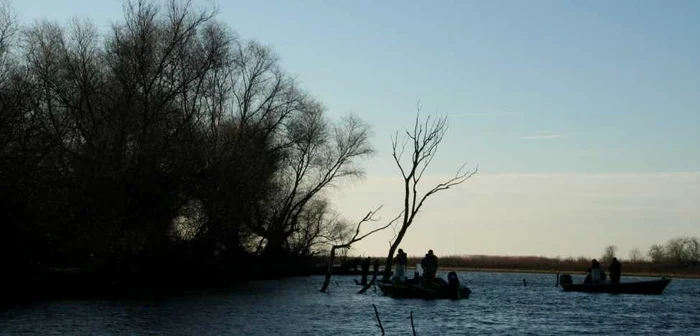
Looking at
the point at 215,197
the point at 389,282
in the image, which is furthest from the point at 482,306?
the point at 215,197

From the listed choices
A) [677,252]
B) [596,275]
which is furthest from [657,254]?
[596,275]

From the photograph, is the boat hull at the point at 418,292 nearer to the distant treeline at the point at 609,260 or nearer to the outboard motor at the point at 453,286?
the outboard motor at the point at 453,286

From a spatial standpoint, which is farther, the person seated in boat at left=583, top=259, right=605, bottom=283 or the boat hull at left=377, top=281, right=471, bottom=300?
the person seated in boat at left=583, top=259, right=605, bottom=283

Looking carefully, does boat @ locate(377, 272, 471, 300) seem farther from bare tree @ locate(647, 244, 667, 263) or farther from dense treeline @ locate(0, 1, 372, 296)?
bare tree @ locate(647, 244, 667, 263)

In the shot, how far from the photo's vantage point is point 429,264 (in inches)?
1889

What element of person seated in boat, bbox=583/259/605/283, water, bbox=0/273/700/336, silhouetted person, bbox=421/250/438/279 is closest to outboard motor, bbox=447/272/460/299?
water, bbox=0/273/700/336

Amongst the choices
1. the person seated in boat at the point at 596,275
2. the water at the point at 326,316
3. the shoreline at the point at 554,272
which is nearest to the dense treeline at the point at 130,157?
the water at the point at 326,316

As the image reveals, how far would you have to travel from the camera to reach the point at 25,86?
44.2m

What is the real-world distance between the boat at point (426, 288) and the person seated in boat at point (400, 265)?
27 cm

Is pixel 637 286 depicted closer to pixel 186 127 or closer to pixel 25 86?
pixel 186 127

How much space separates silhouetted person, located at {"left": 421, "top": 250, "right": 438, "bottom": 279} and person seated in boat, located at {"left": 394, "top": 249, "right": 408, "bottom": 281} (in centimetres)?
105

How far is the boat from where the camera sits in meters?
49.3

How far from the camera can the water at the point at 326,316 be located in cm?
3206

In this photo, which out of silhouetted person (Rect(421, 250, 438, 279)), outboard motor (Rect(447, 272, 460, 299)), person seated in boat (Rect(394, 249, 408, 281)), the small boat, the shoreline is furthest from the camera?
the shoreline
